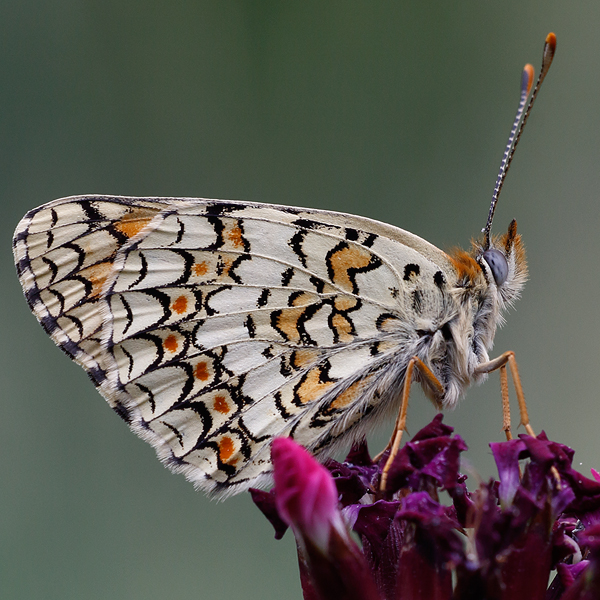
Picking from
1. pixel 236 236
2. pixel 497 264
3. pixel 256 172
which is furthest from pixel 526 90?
pixel 256 172

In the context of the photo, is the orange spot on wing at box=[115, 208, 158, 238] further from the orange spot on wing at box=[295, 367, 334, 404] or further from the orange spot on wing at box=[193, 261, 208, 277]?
the orange spot on wing at box=[295, 367, 334, 404]

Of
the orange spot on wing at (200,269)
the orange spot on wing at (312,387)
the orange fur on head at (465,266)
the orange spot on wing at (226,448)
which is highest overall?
the orange spot on wing at (200,269)

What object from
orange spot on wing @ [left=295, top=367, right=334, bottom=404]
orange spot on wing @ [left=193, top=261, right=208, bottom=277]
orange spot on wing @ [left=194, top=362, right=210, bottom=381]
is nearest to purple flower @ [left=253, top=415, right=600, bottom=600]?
orange spot on wing @ [left=295, top=367, right=334, bottom=404]

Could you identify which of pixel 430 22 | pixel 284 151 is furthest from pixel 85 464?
pixel 430 22

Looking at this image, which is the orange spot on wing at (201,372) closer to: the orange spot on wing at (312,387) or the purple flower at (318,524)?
the orange spot on wing at (312,387)

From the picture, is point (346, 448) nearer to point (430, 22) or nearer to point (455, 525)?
point (455, 525)

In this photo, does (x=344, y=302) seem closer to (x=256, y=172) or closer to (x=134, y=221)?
(x=134, y=221)

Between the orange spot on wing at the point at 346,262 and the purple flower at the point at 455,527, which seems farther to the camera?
the orange spot on wing at the point at 346,262

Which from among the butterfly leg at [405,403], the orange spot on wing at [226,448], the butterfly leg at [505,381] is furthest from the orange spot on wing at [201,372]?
the butterfly leg at [505,381]
